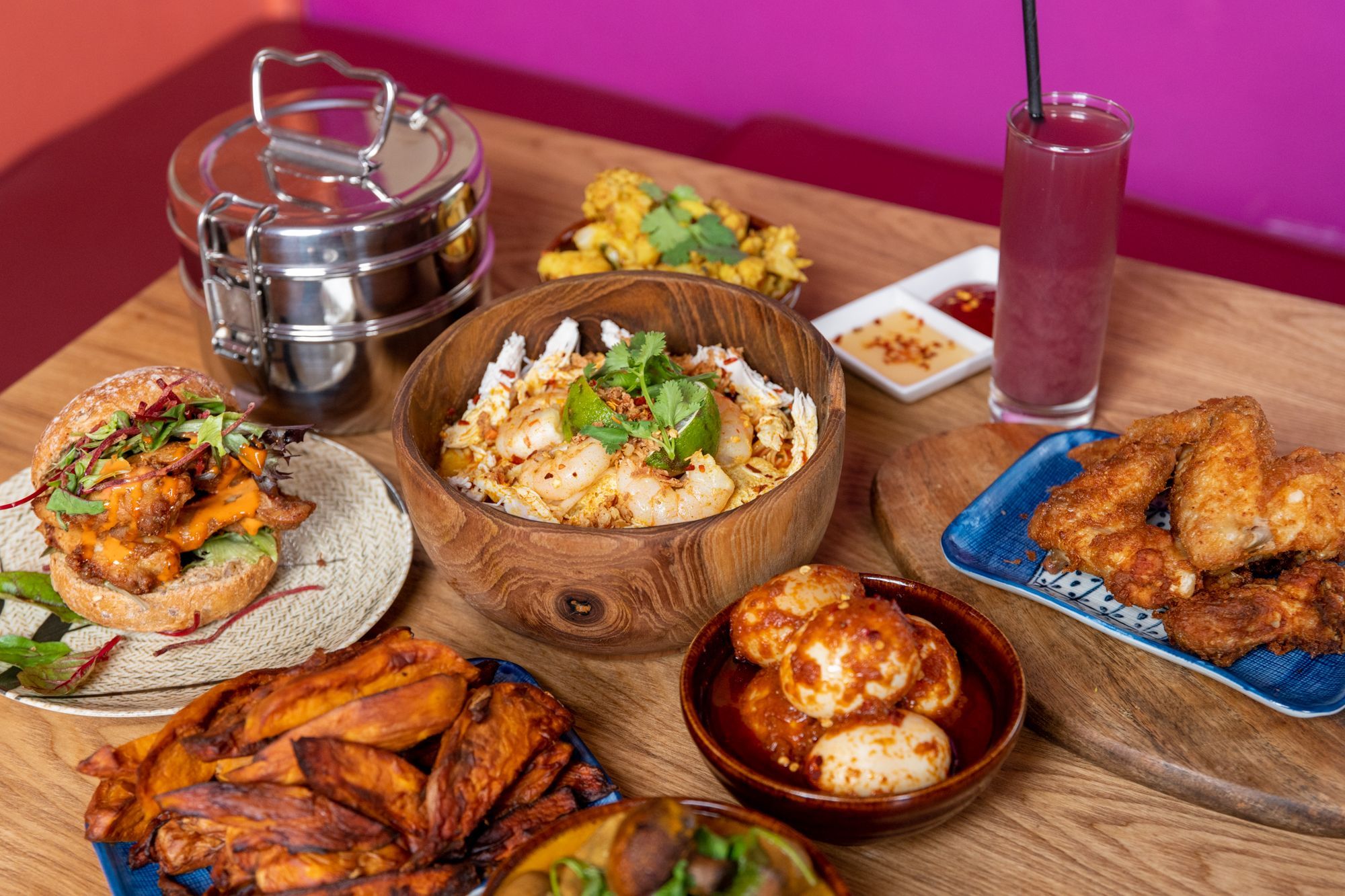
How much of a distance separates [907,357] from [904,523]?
19.8 inches

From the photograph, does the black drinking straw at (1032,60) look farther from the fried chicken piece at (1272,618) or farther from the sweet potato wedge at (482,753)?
the sweet potato wedge at (482,753)

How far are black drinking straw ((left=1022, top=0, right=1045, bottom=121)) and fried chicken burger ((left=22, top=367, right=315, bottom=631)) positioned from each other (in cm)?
117

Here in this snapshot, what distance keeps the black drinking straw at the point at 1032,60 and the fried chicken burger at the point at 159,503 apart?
1165mm

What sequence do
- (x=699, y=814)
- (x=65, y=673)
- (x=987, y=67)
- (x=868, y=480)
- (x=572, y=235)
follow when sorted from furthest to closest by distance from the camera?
1. (x=987, y=67)
2. (x=572, y=235)
3. (x=868, y=480)
4. (x=65, y=673)
5. (x=699, y=814)

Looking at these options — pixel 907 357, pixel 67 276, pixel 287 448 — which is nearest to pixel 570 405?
pixel 287 448

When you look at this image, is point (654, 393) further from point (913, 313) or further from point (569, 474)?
point (913, 313)

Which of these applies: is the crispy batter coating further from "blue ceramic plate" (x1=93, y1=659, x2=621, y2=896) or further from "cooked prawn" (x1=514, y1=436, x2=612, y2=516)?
"blue ceramic plate" (x1=93, y1=659, x2=621, y2=896)

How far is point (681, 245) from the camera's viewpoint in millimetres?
2182

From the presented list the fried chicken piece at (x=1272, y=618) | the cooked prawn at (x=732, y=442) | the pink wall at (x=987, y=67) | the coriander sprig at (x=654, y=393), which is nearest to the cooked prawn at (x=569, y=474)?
the coriander sprig at (x=654, y=393)

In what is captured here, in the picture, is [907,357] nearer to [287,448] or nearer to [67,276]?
[287,448]

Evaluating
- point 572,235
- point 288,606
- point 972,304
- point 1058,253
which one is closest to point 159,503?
point 288,606

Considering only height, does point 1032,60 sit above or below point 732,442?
above

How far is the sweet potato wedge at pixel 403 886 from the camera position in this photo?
121 cm

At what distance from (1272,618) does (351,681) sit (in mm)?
1070
